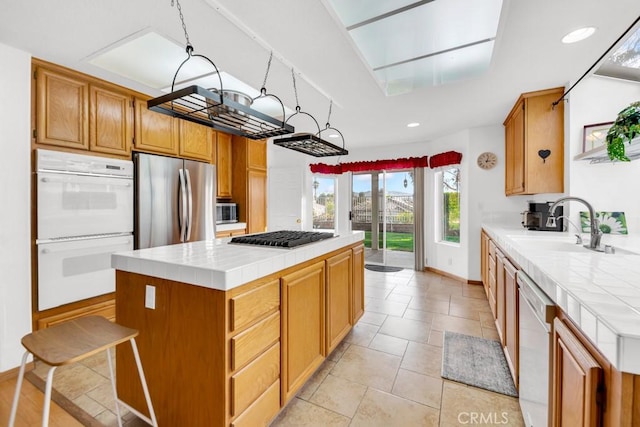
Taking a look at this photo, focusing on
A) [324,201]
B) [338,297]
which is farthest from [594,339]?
[324,201]

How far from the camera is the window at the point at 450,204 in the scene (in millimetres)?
4613

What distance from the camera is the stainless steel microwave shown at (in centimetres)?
396

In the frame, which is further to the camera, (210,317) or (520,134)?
(520,134)

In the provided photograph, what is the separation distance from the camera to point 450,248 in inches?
182

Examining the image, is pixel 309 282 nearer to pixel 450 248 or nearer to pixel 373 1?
pixel 373 1

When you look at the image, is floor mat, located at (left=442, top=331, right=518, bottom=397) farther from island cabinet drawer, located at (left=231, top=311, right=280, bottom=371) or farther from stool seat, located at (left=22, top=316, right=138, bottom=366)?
stool seat, located at (left=22, top=316, right=138, bottom=366)

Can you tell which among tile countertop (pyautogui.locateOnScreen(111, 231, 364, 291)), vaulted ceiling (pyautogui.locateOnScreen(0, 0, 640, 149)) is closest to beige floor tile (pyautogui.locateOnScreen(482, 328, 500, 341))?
tile countertop (pyautogui.locateOnScreen(111, 231, 364, 291))

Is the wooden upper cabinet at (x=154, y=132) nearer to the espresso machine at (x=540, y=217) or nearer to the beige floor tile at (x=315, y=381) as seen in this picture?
the beige floor tile at (x=315, y=381)

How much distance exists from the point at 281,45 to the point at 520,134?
110 inches

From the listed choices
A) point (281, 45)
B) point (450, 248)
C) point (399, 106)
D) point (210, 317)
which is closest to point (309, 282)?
point (210, 317)

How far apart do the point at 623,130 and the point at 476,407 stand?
1.78 meters

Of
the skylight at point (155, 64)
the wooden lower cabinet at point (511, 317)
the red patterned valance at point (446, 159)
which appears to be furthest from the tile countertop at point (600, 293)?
the red patterned valance at point (446, 159)

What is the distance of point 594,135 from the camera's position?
253cm

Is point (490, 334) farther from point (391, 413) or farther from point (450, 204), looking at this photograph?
point (450, 204)
